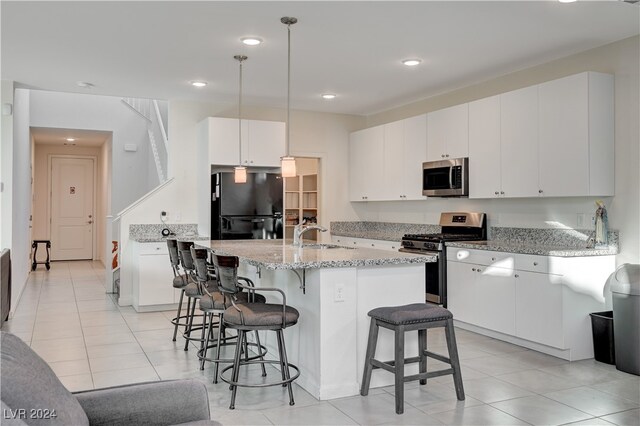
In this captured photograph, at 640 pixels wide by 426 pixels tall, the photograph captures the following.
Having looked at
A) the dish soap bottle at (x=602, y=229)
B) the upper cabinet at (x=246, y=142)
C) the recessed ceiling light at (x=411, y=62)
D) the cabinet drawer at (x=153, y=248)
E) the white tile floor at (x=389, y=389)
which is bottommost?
the white tile floor at (x=389, y=389)

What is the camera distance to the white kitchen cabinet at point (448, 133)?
5582 mm

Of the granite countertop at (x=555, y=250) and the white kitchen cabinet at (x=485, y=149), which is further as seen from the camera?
the white kitchen cabinet at (x=485, y=149)

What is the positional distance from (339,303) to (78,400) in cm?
181

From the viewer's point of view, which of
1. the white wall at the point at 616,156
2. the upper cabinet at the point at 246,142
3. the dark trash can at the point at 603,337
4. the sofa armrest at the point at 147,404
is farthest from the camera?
the upper cabinet at the point at 246,142

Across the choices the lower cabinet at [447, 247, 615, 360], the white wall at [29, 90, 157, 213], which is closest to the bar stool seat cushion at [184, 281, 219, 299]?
the lower cabinet at [447, 247, 615, 360]

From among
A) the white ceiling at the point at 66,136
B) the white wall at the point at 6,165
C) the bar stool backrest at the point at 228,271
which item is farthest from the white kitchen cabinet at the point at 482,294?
the white ceiling at the point at 66,136

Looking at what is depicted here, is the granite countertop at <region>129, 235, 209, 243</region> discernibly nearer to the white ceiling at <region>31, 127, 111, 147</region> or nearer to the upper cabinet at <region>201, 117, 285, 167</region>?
the upper cabinet at <region>201, 117, 285, 167</region>

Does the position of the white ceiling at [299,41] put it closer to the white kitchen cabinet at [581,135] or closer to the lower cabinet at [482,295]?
the white kitchen cabinet at [581,135]

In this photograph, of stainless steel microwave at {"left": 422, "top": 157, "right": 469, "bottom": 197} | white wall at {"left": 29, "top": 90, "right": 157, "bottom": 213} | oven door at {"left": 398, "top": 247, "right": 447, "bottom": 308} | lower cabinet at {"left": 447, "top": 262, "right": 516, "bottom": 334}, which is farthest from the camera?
white wall at {"left": 29, "top": 90, "right": 157, "bottom": 213}

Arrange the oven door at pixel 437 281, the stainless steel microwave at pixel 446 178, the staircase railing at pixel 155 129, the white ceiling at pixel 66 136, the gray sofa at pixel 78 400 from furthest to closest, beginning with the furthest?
the white ceiling at pixel 66 136
the staircase railing at pixel 155 129
the stainless steel microwave at pixel 446 178
the oven door at pixel 437 281
the gray sofa at pixel 78 400

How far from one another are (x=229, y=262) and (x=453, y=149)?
11.0 ft

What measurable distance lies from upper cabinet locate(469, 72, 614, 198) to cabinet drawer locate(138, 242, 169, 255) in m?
3.54

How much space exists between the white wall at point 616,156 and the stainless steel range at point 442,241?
15 cm

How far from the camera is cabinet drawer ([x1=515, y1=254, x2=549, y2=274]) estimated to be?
13.8 feet
